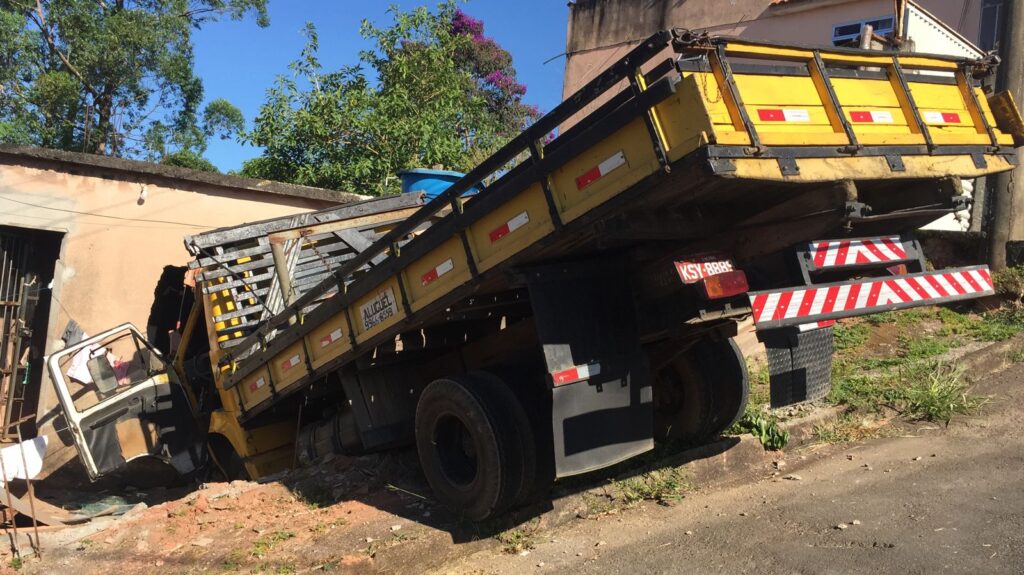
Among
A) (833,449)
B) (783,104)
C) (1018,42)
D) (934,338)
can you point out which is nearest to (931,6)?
(1018,42)

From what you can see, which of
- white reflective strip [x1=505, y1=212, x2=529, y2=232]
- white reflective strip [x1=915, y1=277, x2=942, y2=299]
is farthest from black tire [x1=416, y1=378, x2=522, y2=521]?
white reflective strip [x1=915, y1=277, x2=942, y2=299]

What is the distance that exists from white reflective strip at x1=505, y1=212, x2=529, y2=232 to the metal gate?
33.0 feet

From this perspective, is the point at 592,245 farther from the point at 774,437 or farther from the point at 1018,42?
the point at 1018,42

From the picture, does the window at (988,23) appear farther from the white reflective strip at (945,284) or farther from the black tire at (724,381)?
the white reflective strip at (945,284)

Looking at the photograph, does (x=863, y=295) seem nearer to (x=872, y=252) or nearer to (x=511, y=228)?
(x=872, y=252)

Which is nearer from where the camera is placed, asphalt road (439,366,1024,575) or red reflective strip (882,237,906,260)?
asphalt road (439,366,1024,575)

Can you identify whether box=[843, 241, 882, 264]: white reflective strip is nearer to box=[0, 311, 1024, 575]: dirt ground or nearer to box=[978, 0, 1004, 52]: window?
box=[0, 311, 1024, 575]: dirt ground

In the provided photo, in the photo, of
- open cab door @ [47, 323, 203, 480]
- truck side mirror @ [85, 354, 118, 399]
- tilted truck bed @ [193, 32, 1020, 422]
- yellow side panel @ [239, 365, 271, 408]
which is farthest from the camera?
truck side mirror @ [85, 354, 118, 399]

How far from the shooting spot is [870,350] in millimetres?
8500

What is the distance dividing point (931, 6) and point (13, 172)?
17.0 m

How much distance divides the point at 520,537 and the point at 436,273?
1.72 meters

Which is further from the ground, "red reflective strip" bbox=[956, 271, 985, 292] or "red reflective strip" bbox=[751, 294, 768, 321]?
"red reflective strip" bbox=[751, 294, 768, 321]

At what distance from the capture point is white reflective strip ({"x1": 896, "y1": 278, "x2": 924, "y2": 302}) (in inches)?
181

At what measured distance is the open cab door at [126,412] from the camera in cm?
704
